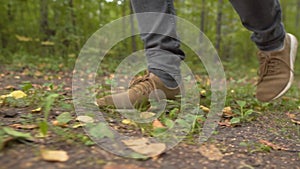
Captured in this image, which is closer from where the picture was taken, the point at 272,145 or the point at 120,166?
the point at 120,166

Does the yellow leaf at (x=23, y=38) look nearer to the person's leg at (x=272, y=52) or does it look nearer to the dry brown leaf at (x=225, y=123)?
the person's leg at (x=272, y=52)

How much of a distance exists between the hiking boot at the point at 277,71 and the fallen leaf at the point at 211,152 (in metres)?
0.79

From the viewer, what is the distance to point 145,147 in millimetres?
929

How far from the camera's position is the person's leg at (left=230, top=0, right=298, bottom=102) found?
5.17 feet

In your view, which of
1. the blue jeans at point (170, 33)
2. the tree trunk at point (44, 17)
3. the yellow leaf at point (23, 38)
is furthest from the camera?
the tree trunk at point (44, 17)

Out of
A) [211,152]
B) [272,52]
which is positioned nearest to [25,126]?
[211,152]

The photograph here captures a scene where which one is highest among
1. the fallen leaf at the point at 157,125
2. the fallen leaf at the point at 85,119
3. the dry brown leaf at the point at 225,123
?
the fallen leaf at the point at 85,119

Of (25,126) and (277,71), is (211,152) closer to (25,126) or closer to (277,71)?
(25,126)

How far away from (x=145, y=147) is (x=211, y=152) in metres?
0.22

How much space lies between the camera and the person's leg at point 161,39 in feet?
5.27

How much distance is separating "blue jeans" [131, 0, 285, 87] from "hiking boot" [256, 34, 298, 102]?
0.15 feet

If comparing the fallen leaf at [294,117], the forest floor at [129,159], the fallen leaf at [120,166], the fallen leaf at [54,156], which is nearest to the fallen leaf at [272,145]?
the forest floor at [129,159]

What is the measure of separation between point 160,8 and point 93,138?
87cm

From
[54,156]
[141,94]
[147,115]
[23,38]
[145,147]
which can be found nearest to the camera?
[54,156]
